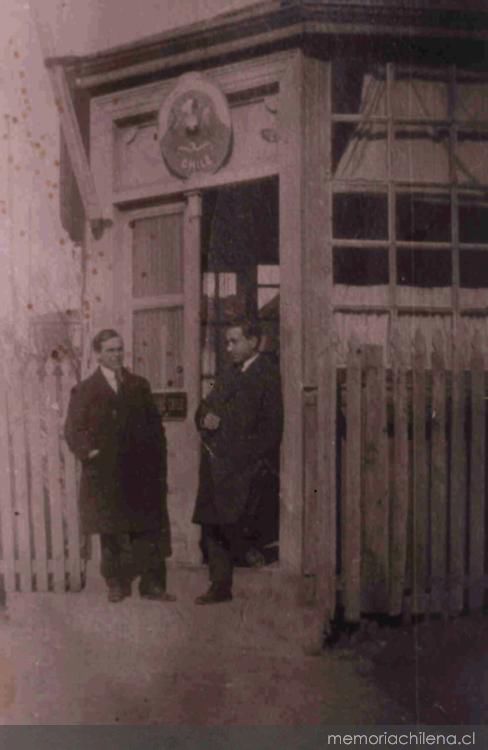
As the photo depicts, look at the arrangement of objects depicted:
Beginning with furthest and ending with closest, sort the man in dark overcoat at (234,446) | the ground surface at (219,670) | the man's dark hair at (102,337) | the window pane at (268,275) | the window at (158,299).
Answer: the window pane at (268,275)
the window at (158,299)
the man in dark overcoat at (234,446)
the man's dark hair at (102,337)
the ground surface at (219,670)

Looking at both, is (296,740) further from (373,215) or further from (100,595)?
(373,215)

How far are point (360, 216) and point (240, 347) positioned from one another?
783mm

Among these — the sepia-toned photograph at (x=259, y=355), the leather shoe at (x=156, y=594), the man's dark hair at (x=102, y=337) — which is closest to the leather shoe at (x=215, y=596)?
the sepia-toned photograph at (x=259, y=355)

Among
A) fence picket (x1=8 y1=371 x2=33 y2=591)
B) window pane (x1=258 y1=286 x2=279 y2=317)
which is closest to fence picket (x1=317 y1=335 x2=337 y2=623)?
window pane (x1=258 y1=286 x2=279 y2=317)

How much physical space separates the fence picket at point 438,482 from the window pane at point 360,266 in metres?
0.37

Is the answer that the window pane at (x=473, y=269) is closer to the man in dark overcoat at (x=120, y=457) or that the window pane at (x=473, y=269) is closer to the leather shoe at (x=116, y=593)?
the man in dark overcoat at (x=120, y=457)

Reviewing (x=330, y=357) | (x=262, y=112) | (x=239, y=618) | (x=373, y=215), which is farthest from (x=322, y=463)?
(x=262, y=112)

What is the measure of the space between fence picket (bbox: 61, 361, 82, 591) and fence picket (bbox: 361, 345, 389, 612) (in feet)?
4.14

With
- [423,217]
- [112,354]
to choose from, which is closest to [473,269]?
[423,217]

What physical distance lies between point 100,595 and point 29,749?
28.3 inches

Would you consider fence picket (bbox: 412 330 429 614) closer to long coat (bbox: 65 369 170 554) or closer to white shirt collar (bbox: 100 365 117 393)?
long coat (bbox: 65 369 170 554)

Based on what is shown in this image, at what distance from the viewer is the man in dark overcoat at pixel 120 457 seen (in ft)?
13.7

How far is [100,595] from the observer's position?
13.9 ft

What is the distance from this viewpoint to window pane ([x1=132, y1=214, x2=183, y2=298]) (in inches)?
177
